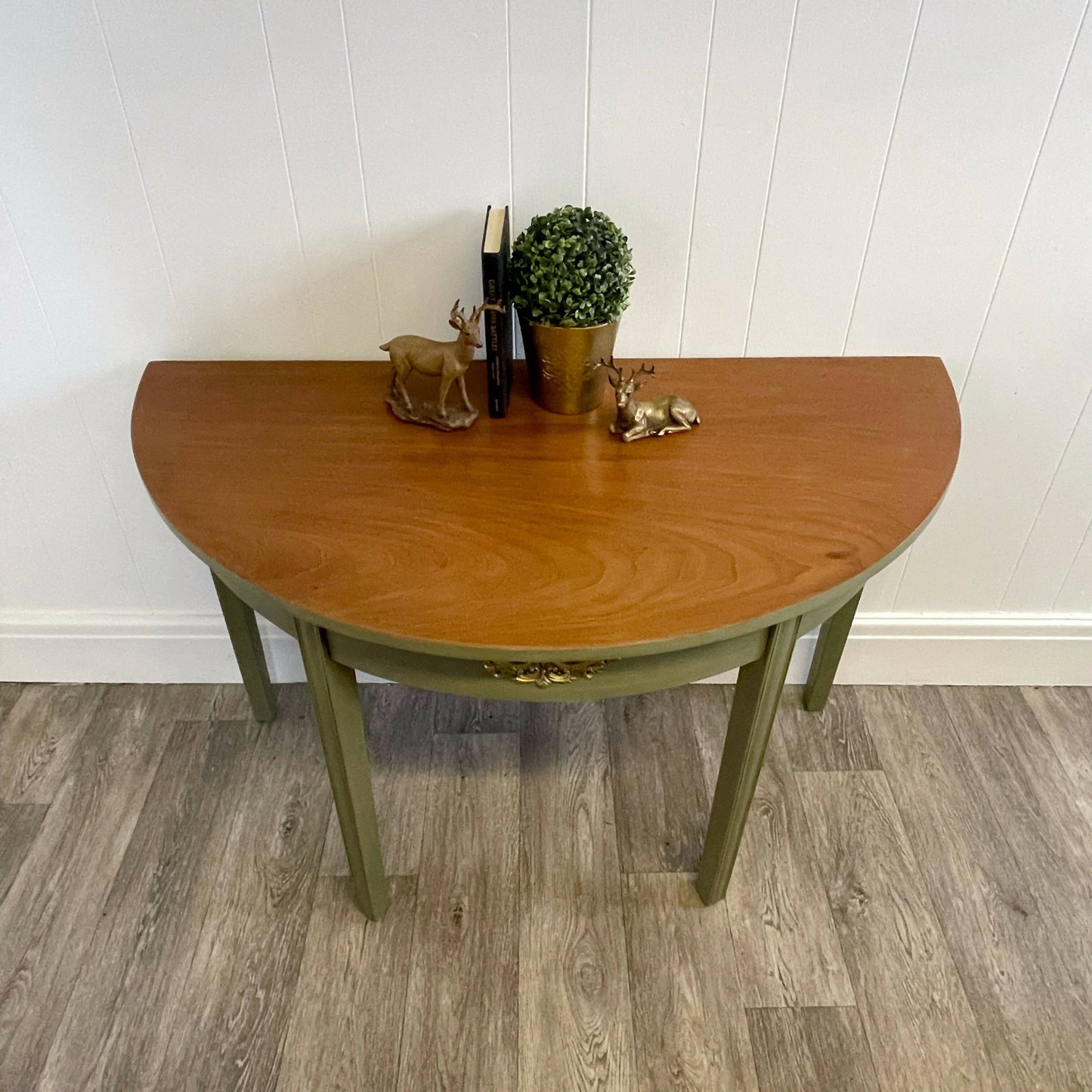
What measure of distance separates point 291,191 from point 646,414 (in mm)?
574

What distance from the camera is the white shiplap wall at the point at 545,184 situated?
1.05 metres

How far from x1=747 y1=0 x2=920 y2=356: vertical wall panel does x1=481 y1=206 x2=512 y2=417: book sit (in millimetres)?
391

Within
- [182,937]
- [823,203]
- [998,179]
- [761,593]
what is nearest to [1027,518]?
[998,179]

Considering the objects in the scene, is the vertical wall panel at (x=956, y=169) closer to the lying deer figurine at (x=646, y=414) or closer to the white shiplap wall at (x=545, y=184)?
the white shiplap wall at (x=545, y=184)

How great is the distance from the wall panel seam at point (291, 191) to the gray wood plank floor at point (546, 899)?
2.54ft

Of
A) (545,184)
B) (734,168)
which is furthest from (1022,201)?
(545,184)

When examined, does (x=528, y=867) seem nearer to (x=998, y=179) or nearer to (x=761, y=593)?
(x=761, y=593)

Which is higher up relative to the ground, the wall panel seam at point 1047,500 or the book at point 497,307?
the book at point 497,307

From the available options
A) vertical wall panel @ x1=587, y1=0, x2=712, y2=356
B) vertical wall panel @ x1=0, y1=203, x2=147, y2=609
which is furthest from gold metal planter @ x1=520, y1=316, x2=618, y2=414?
vertical wall panel @ x1=0, y1=203, x2=147, y2=609

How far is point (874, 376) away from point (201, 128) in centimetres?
99

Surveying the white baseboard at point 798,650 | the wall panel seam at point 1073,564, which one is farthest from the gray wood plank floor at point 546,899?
the wall panel seam at point 1073,564

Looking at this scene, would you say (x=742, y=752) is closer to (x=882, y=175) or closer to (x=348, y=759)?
(x=348, y=759)

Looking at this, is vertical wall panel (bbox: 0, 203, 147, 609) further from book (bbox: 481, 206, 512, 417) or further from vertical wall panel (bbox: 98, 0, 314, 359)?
book (bbox: 481, 206, 512, 417)

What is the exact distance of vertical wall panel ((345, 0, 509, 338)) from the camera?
1034mm
